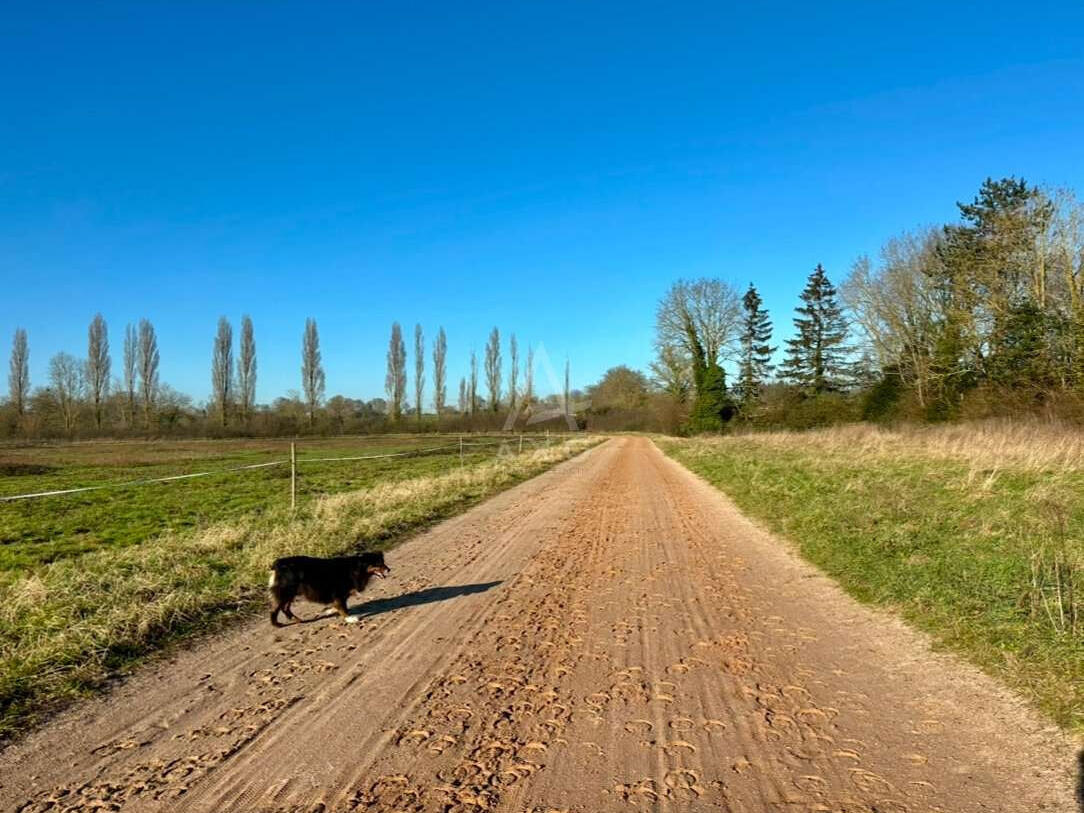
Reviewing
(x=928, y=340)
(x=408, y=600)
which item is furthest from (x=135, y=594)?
(x=928, y=340)

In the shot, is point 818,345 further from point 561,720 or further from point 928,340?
point 561,720

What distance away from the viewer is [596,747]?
338 centimetres

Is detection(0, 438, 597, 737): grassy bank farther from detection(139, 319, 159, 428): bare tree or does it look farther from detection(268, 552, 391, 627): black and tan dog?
detection(139, 319, 159, 428): bare tree

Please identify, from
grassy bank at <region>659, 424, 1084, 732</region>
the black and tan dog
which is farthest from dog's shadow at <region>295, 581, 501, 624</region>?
grassy bank at <region>659, 424, 1084, 732</region>

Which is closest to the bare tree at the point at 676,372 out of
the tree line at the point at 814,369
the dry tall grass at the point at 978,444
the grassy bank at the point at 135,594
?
the tree line at the point at 814,369

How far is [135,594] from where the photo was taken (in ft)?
20.5

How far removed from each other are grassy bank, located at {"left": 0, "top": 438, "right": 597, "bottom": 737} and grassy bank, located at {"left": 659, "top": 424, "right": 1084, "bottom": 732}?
21.6 feet

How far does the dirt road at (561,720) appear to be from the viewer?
294 centimetres

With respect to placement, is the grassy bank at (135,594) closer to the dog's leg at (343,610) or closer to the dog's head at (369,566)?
the dog's leg at (343,610)

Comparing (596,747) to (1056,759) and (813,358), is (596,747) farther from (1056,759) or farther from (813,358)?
(813,358)

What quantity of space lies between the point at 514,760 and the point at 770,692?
1.94 metres

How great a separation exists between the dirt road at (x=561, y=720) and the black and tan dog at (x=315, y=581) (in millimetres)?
240

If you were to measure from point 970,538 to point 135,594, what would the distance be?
1006 cm

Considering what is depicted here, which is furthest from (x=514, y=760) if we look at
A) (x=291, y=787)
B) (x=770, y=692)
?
(x=770, y=692)
